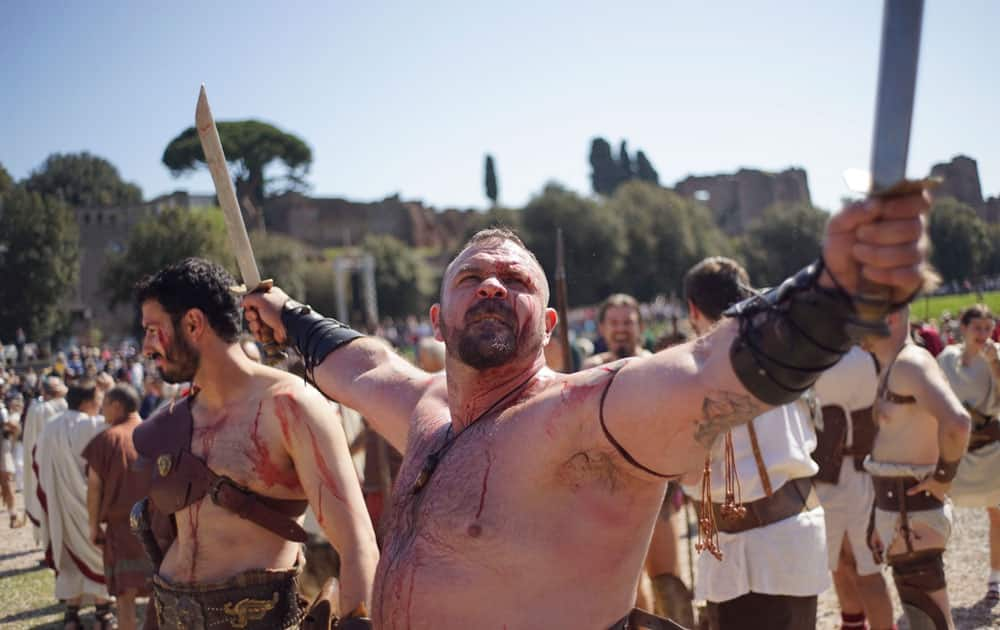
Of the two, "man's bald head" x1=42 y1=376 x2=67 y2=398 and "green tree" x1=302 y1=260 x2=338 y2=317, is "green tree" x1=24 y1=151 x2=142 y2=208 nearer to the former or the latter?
"green tree" x1=302 y1=260 x2=338 y2=317

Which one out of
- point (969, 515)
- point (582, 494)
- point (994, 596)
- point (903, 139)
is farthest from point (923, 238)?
point (969, 515)

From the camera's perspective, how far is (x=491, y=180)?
310 feet

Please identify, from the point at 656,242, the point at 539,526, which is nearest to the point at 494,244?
the point at 539,526

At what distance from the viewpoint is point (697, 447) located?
6.46 ft

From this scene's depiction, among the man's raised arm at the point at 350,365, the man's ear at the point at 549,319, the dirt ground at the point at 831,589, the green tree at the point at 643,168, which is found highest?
the green tree at the point at 643,168

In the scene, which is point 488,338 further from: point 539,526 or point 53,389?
point 53,389

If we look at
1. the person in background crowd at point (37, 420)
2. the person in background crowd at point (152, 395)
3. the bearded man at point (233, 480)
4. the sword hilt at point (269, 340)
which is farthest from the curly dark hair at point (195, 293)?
the person in background crowd at point (152, 395)

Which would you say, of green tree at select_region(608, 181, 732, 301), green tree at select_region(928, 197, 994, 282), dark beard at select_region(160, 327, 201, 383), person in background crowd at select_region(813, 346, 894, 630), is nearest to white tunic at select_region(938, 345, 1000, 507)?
green tree at select_region(928, 197, 994, 282)

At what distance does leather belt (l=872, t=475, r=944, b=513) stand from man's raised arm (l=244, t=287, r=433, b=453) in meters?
2.95

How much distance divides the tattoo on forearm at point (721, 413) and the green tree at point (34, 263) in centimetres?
5652

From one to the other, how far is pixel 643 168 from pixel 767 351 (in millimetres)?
93946

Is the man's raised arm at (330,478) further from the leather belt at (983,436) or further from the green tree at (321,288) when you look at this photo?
the green tree at (321,288)

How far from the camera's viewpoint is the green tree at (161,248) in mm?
48753

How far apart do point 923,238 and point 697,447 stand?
599mm
